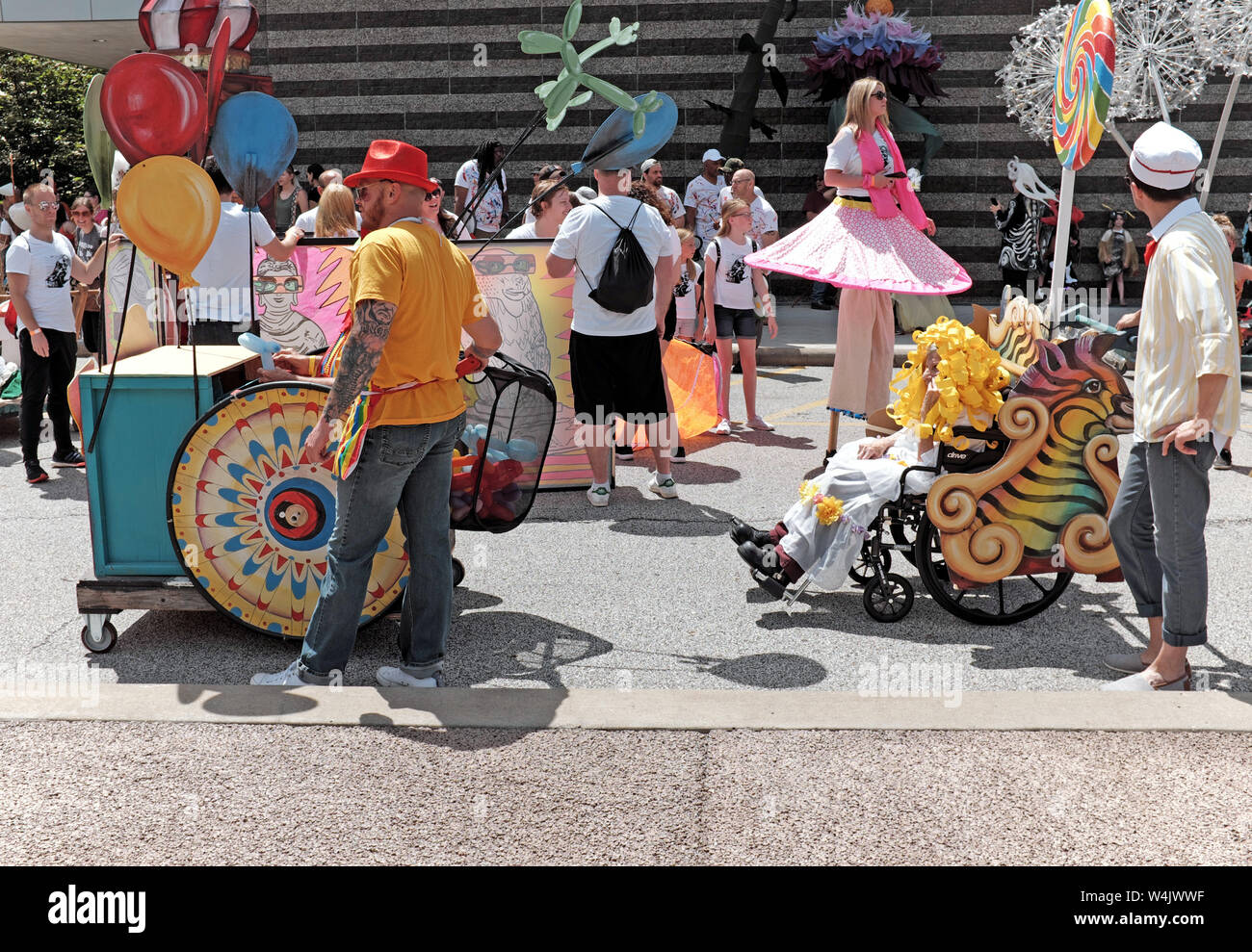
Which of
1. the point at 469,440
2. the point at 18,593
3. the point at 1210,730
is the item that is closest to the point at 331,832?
the point at 469,440

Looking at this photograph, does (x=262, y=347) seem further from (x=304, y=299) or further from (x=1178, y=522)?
(x=1178, y=522)

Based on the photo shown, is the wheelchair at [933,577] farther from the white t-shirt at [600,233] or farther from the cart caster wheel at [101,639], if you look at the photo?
the cart caster wheel at [101,639]

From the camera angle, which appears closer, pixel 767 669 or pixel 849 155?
pixel 767 669

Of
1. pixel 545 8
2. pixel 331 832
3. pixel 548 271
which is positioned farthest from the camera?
pixel 545 8

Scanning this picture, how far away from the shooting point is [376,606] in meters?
4.79

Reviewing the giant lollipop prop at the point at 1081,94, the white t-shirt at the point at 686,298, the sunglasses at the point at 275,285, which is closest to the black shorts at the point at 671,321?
the white t-shirt at the point at 686,298

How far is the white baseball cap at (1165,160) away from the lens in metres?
4.16

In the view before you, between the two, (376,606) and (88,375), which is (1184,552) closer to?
(376,606)

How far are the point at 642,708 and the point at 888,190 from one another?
4360 millimetres

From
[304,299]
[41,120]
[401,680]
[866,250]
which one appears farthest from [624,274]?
[41,120]

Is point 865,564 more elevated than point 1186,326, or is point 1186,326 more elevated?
point 1186,326

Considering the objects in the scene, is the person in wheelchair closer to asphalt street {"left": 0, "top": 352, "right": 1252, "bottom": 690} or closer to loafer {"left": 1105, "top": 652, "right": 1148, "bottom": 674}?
asphalt street {"left": 0, "top": 352, "right": 1252, "bottom": 690}

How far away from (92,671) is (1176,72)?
1104 centimetres

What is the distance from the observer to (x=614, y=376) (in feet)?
23.3
